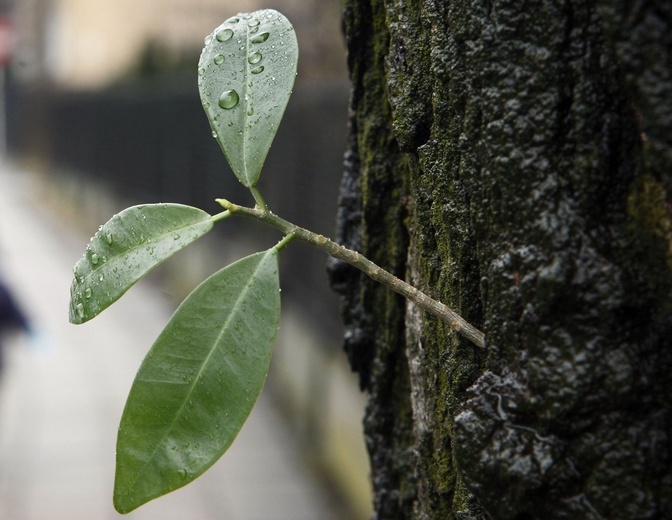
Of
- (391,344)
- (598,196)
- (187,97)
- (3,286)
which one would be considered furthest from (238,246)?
(598,196)

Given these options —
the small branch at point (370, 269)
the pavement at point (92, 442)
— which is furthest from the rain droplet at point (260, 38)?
the pavement at point (92, 442)

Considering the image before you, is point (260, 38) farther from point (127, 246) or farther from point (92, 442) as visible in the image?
point (92, 442)

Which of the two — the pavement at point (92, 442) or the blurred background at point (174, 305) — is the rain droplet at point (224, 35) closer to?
the blurred background at point (174, 305)

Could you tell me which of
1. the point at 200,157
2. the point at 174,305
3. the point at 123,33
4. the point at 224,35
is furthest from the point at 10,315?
the point at 123,33

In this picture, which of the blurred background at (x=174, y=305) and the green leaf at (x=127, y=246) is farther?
the blurred background at (x=174, y=305)

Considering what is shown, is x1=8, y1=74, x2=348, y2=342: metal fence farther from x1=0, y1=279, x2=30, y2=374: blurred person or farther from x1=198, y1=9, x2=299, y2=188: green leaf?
x1=0, y1=279, x2=30, y2=374: blurred person

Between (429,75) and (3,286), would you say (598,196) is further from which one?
(3,286)
